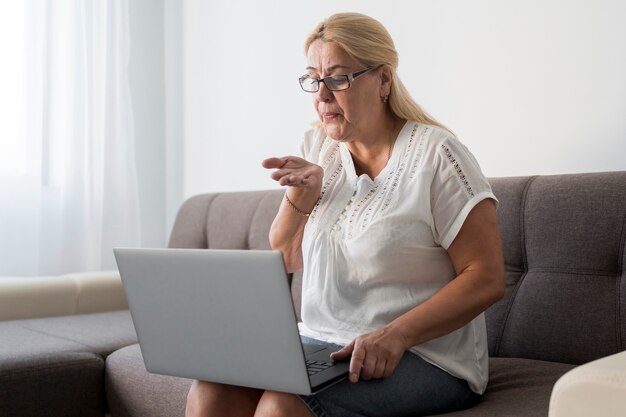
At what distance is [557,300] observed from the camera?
1.79 meters

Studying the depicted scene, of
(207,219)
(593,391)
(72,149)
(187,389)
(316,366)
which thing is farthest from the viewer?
(72,149)

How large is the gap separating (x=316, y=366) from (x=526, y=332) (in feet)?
2.14

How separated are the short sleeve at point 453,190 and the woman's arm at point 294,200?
0.24 meters

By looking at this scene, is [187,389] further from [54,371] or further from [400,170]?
[400,170]

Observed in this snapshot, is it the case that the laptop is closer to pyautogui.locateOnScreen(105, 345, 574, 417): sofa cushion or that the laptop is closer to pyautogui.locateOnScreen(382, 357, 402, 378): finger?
pyautogui.locateOnScreen(382, 357, 402, 378): finger

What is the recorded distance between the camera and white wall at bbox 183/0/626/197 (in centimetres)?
204

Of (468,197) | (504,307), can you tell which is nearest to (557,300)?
(504,307)

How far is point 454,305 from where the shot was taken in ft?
4.70

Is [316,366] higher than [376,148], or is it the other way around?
[376,148]

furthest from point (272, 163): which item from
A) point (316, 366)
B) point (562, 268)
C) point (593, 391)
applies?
point (593, 391)

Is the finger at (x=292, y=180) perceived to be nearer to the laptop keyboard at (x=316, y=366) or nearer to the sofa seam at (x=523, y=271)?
the laptop keyboard at (x=316, y=366)

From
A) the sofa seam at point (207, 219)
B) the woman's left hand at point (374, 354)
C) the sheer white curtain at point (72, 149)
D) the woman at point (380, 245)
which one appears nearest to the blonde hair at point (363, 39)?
the woman at point (380, 245)

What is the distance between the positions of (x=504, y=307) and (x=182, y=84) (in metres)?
2.37

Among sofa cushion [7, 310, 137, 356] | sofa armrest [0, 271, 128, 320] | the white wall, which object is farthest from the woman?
sofa armrest [0, 271, 128, 320]
